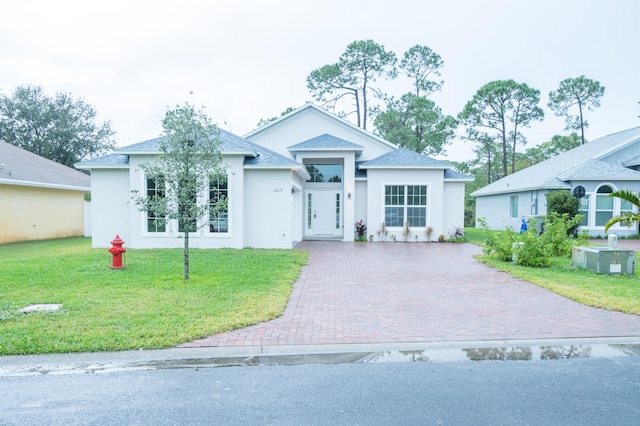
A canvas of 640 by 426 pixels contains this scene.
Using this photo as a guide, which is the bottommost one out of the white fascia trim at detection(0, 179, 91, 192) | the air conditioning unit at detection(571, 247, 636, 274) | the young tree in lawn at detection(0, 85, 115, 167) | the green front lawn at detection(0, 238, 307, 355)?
the green front lawn at detection(0, 238, 307, 355)

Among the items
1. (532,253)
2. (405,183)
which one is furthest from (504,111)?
(532,253)

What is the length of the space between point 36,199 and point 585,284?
20.8 metres

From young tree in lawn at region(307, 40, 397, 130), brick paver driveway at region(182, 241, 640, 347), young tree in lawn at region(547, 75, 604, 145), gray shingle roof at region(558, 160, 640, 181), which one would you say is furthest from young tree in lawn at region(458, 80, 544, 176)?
brick paver driveway at region(182, 241, 640, 347)

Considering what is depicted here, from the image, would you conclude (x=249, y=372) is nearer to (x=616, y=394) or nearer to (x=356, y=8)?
(x=616, y=394)

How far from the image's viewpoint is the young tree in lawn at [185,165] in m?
8.27

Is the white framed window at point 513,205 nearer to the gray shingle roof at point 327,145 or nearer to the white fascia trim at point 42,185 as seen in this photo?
the gray shingle roof at point 327,145

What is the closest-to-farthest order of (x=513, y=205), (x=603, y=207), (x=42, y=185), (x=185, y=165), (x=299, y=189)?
(x=185, y=165)
(x=299, y=189)
(x=42, y=185)
(x=603, y=207)
(x=513, y=205)

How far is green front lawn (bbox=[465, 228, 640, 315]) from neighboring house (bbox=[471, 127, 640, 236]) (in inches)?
393

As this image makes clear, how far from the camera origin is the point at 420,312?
6332mm

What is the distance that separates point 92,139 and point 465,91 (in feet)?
115

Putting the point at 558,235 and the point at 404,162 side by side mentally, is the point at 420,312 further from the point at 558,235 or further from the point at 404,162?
the point at 404,162

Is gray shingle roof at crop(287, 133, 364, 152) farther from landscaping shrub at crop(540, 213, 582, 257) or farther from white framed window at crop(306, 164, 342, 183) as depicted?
landscaping shrub at crop(540, 213, 582, 257)

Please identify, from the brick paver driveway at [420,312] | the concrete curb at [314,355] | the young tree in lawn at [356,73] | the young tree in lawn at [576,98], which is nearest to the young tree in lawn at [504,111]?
the young tree in lawn at [576,98]

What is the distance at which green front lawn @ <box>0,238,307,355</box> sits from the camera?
4910mm
